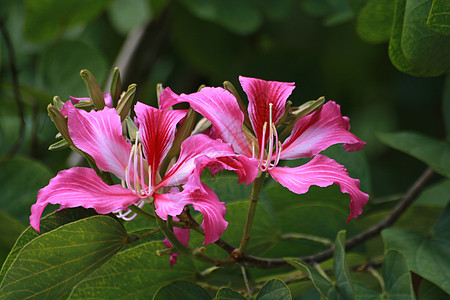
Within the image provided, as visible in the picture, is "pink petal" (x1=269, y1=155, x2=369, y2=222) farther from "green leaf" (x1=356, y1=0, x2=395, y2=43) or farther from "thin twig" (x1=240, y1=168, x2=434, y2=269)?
"green leaf" (x1=356, y1=0, x2=395, y2=43)

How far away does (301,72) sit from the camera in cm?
177

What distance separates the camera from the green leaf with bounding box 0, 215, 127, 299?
61cm

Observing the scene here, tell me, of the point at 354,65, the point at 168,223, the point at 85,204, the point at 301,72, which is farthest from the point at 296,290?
the point at 354,65

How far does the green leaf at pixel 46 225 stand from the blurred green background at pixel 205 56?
727 millimetres

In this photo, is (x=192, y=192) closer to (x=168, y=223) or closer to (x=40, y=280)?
(x=168, y=223)

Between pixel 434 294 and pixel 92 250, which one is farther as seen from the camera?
pixel 434 294

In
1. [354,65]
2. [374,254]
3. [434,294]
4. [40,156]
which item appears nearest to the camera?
[434,294]

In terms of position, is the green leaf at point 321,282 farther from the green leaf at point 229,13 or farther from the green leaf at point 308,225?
the green leaf at point 229,13

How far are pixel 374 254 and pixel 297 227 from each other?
0.20 m

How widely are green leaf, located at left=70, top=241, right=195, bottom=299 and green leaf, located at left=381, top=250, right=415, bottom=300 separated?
0.28m

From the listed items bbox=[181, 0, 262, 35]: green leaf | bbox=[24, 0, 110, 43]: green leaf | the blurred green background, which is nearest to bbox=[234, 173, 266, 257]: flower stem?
the blurred green background

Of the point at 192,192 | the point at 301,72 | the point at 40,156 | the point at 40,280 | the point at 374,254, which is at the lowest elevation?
the point at 40,156

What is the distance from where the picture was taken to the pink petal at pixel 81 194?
0.59 meters

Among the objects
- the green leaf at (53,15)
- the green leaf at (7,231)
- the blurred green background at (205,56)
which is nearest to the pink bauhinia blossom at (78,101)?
the green leaf at (7,231)
